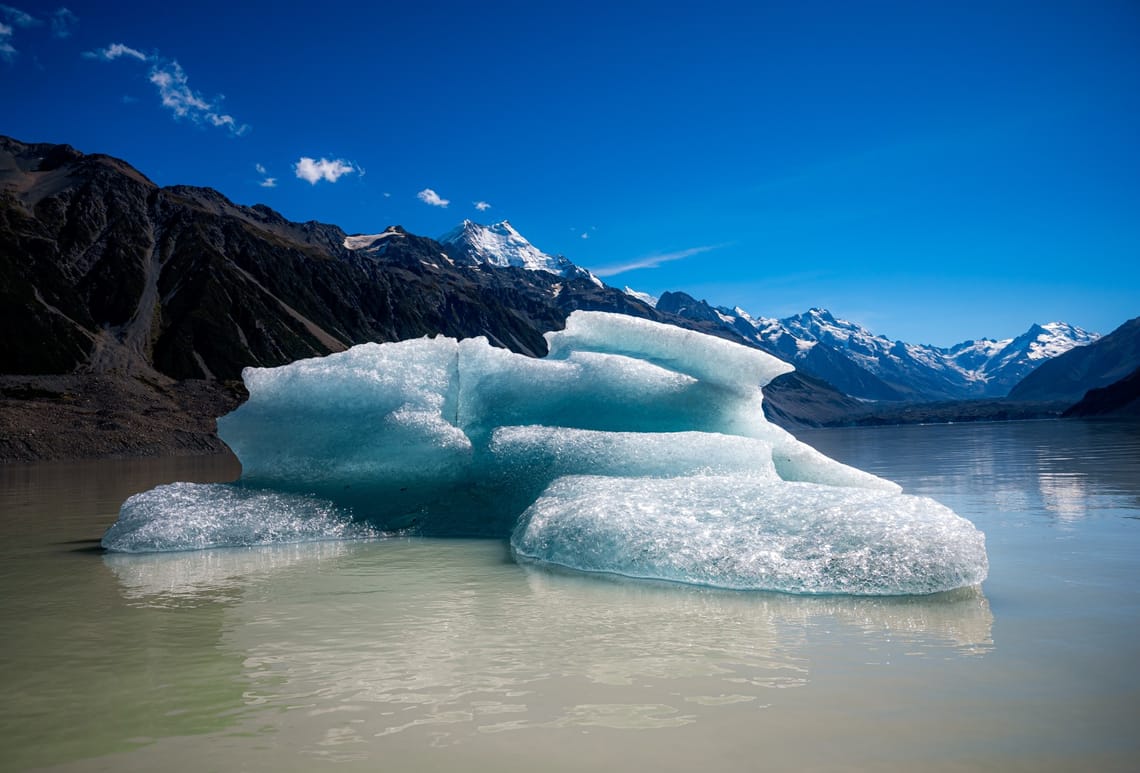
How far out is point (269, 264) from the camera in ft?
540

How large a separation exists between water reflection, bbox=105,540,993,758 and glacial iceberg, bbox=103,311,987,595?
2.18 meters

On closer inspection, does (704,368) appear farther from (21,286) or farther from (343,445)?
(21,286)

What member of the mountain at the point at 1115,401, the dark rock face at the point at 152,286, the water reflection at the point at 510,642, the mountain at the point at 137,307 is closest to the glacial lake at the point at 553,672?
the water reflection at the point at 510,642

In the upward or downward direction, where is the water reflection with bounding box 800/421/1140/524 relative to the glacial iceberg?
downward

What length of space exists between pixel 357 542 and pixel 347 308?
164784mm

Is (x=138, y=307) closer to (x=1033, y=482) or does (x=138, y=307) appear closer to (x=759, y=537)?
(x=1033, y=482)

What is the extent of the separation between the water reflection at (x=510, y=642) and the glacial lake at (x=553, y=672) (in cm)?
3

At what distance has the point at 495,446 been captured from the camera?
Answer: 39.8ft

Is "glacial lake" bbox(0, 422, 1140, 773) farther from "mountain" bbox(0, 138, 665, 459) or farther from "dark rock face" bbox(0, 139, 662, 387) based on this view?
"dark rock face" bbox(0, 139, 662, 387)

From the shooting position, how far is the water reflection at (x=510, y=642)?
4.32 m

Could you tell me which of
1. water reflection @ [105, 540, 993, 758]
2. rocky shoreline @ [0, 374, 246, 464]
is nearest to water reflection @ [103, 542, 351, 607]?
water reflection @ [105, 540, 993, 758]

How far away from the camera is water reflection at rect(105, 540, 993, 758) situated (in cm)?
432

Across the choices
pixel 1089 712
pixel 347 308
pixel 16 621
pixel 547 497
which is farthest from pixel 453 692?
pixel 347 308

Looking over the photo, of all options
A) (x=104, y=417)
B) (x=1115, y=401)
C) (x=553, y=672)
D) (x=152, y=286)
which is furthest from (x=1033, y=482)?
(x=152, y=286)
